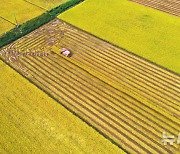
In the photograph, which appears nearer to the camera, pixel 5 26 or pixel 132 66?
pixel 132 66

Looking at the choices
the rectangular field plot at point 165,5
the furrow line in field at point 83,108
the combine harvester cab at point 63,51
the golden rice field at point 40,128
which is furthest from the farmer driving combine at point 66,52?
the rectangular field plot at point 165,5

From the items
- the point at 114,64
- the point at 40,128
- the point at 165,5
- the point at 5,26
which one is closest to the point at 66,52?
the point at 114,64

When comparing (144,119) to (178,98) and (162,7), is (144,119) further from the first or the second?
(162,7)

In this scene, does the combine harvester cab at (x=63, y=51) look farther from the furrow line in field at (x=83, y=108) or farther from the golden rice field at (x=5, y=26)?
the golden rice field at (x=5, y=26)

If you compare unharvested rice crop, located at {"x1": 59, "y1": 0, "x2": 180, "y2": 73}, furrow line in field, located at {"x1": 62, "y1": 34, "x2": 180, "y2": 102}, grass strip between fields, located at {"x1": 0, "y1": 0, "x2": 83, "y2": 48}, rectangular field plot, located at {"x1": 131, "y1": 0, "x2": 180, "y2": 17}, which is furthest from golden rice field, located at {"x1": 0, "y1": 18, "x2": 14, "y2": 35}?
rectangular field plot, located at {"x1": 131, "y1": 0, "x2": 180, "y2": 17}

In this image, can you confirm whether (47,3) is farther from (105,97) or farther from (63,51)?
(105,97)

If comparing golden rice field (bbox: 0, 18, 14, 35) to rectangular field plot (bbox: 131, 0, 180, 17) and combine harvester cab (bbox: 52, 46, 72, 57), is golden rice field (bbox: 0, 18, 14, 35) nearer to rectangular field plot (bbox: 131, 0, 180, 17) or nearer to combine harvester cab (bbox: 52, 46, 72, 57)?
combine harvester cab (bbox: 52, 46, 72, 57)
